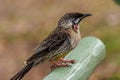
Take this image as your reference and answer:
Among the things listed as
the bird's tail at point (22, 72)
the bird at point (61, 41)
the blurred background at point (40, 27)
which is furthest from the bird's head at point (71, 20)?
the blurred background at point (40, 27)

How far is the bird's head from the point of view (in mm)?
4031

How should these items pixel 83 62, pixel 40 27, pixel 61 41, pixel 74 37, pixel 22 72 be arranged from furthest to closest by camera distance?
pixel 40 27
pixel 61 41
pixel 74 37
pixel 22 72
pixel 83 62

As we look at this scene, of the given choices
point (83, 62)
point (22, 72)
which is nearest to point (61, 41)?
point (22, 72)

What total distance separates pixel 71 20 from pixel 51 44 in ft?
0.62

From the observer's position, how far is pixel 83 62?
2.78m

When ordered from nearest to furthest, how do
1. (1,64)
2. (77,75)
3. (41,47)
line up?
(77,75) → (41,47) → (1,64)

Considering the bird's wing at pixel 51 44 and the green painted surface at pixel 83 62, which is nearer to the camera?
the green painted surface at pixel 83 62

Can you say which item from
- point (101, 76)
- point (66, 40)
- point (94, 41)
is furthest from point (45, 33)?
point (94, 41)

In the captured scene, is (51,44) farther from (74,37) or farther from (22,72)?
(22,72)

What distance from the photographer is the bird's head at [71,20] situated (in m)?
4.03

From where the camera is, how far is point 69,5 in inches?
376

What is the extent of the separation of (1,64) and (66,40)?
4337mm

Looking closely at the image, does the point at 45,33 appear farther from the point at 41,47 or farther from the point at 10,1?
the point at 41,47

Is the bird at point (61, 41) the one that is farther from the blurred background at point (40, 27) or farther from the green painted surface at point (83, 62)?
the blurred background at point (40, 27)
